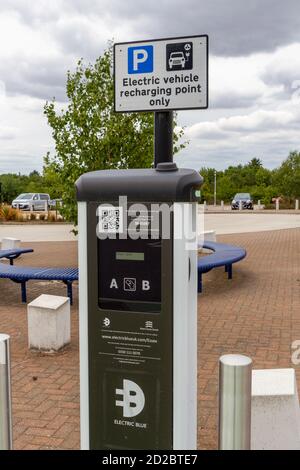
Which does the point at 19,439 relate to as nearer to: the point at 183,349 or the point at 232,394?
the point at 183,349

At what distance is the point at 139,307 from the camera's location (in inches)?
111

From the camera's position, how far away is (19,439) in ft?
12.5

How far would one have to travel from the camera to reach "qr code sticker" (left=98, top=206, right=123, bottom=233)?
2.79 m

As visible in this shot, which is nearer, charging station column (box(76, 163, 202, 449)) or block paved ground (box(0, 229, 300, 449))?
charging station column (box(76, 163, 202, 449))

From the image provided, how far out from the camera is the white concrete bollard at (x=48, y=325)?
5699 mm

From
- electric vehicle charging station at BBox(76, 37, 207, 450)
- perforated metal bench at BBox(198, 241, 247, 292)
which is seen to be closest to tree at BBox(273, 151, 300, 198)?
perforated metal bench at BBox(198, 241, 247, 292)

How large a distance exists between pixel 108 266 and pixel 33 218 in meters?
25.3

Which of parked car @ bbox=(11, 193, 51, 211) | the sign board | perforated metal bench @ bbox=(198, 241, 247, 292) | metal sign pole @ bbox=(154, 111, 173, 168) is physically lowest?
perforated metal bench @ bbox=(198, 241, 247, 292)

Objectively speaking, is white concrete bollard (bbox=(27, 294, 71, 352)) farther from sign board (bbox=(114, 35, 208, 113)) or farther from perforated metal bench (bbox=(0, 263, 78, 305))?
sign board (bbox=(114, 35, 208, 113))

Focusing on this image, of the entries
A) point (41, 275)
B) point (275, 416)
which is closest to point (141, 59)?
point (275, 416)

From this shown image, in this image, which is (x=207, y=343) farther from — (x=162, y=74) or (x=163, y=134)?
(x=162, y=74)

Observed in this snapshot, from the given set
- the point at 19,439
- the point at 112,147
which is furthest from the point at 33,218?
the point at 19,439

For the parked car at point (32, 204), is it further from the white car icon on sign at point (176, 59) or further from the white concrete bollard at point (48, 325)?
the white car icon on sign at point (176, 59)

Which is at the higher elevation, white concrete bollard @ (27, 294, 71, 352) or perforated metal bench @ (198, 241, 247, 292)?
perforated metal bench @ (198, 241, 247, 292)
